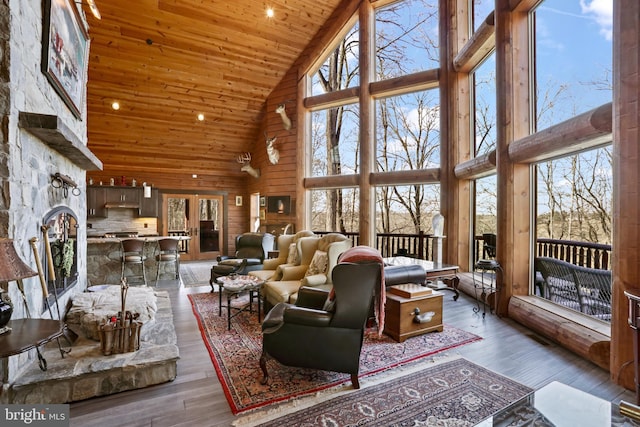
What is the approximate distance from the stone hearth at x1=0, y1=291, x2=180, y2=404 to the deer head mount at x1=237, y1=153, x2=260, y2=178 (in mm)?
6716

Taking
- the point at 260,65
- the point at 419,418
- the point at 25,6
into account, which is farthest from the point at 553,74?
the point at 260,65

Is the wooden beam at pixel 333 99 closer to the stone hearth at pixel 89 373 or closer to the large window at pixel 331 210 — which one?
the large window at pixel 331 210

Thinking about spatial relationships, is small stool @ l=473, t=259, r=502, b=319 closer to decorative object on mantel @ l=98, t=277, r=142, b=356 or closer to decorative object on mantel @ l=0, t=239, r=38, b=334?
decorative object on mantel @ l=98, t=277, r=142, b=356

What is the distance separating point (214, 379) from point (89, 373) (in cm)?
90

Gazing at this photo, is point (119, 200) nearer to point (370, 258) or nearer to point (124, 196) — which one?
point (124, 196)

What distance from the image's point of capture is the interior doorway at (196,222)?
917 centimetres

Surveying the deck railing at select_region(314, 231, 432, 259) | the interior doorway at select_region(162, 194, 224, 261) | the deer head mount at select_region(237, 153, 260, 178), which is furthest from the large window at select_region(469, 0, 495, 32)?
the interior doorway at select_region(162, 194, 224, 261)

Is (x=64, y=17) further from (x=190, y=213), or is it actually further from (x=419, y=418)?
(x=190, y=213)

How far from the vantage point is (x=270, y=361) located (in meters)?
2.86

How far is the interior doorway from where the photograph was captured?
30.1ft

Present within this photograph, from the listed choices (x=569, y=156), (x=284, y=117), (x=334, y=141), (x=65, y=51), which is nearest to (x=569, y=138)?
(x=569, y=156)

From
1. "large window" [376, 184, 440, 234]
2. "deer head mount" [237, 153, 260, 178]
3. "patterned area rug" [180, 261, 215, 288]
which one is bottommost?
"patterned area rug" [180, 261, 215, 288]

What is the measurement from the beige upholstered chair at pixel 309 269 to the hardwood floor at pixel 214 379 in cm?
99

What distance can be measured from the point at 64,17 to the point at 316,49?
5.73 meters
